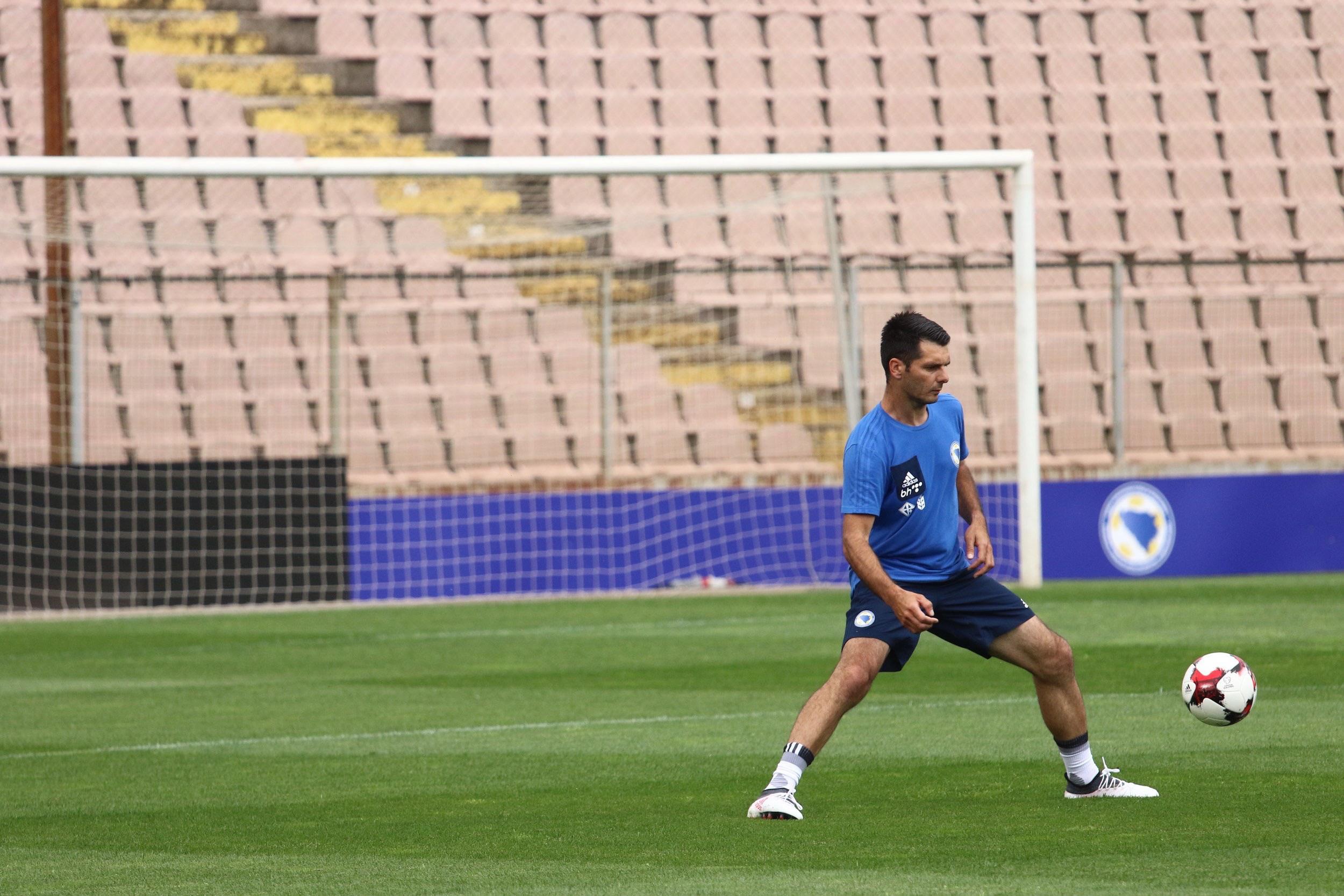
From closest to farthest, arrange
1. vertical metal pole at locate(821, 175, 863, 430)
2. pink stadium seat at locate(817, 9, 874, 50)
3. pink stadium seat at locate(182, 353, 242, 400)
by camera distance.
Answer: vertical metal pole at locate(821, 175, 863, 430), pink stadium seat at locate(182, 353, 242, 400), pink stadium seat at locate(817, 9, 874, 50)

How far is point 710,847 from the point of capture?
552 cm

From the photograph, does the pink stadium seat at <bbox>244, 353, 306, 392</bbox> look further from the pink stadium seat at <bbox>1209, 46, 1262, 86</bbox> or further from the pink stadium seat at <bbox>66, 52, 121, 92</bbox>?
the pink stadium seat at <bbox>1209, 46, 1262, 86</bbox>

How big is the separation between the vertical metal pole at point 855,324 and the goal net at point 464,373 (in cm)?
5

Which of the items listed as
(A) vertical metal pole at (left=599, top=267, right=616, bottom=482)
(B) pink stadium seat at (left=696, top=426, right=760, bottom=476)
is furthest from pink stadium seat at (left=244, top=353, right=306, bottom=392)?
(B) pink stadium seat at (left=696, top=426, right=760, bottom=476)

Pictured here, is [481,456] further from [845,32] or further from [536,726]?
[536,726]

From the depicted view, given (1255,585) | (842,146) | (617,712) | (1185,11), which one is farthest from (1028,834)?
(1185,11)

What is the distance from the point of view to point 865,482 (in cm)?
592

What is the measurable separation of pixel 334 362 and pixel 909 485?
11941 millimetres

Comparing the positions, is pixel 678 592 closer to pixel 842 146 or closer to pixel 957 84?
pixel 842 146

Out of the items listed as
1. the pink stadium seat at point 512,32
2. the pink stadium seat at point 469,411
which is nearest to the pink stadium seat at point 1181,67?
the pink stadium seat at point 512,32

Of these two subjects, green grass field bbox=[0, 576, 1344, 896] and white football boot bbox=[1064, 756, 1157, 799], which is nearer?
green grass field bbox=[0, 576, 1344, 896]

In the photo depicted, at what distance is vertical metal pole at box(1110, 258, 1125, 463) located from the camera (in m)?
17.2

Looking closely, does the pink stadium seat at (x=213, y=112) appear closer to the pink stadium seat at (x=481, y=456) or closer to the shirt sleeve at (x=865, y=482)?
the pink stadium seat at (x=481, y=456)

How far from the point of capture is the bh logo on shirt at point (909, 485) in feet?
19.7
